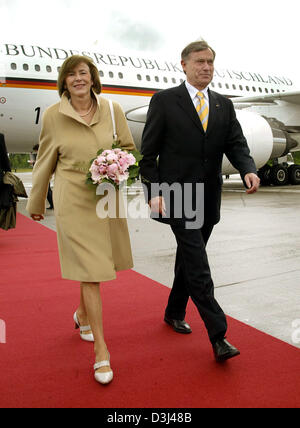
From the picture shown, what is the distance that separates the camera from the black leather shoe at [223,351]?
2141 mm

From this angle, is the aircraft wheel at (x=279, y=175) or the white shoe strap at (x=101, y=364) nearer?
the white shoe strap at (x=101, y=364)

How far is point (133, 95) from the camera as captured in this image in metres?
11.3

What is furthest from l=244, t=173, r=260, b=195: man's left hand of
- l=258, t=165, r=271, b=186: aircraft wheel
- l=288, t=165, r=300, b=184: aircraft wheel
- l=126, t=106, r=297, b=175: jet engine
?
l=288, t=165, r=300, b=184: aircraft wheel

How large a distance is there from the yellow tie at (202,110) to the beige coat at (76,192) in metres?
0.50

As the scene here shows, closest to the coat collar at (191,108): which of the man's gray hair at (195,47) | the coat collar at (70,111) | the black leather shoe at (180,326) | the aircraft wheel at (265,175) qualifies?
the man's gray hair at (195,47)

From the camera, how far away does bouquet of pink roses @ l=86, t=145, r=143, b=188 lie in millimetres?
2064

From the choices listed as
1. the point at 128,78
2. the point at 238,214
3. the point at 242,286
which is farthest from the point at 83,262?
the point at 128,78

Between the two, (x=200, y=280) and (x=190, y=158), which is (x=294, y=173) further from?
(x=200, y=280)

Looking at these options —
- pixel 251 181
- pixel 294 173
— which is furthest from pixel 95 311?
pixel 294 173

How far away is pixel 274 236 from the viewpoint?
17.7 feet

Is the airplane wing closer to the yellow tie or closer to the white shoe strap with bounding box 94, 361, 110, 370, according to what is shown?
the yellow tie

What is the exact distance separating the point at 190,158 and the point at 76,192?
64 centimetres

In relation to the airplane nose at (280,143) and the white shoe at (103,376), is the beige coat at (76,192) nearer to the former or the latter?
the white shoe at (103,376)
